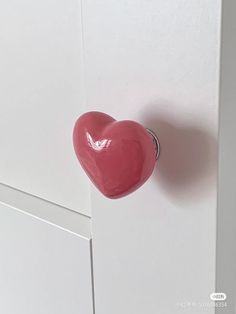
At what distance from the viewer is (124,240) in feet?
1.07

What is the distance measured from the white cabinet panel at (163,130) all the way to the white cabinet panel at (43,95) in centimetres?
3

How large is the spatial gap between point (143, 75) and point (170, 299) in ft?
0.48

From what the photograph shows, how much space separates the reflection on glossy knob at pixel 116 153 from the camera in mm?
261

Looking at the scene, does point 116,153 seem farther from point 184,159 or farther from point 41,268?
point 41,268

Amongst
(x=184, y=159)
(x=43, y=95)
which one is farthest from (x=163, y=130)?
(x=43, y=95)

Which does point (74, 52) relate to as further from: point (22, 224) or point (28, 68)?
point (22, 224)

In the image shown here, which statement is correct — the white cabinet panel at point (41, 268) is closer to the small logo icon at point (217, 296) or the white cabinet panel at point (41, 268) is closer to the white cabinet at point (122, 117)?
the white cabinet at point (122, 117)

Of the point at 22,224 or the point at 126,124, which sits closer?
the point at 126,124

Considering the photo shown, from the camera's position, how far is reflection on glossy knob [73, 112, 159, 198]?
0.26 m

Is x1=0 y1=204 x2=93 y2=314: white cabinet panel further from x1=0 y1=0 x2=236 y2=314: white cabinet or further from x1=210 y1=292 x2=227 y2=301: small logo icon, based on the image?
x1=210 y1=292 x2=227 y2=301: small logo icon

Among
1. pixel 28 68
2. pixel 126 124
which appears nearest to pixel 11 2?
pixel 28 68

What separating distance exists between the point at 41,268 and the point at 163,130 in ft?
0.61

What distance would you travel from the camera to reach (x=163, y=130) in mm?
288

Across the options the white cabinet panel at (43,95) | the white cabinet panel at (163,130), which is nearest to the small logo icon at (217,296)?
the white cabinet panel at (163,130)
